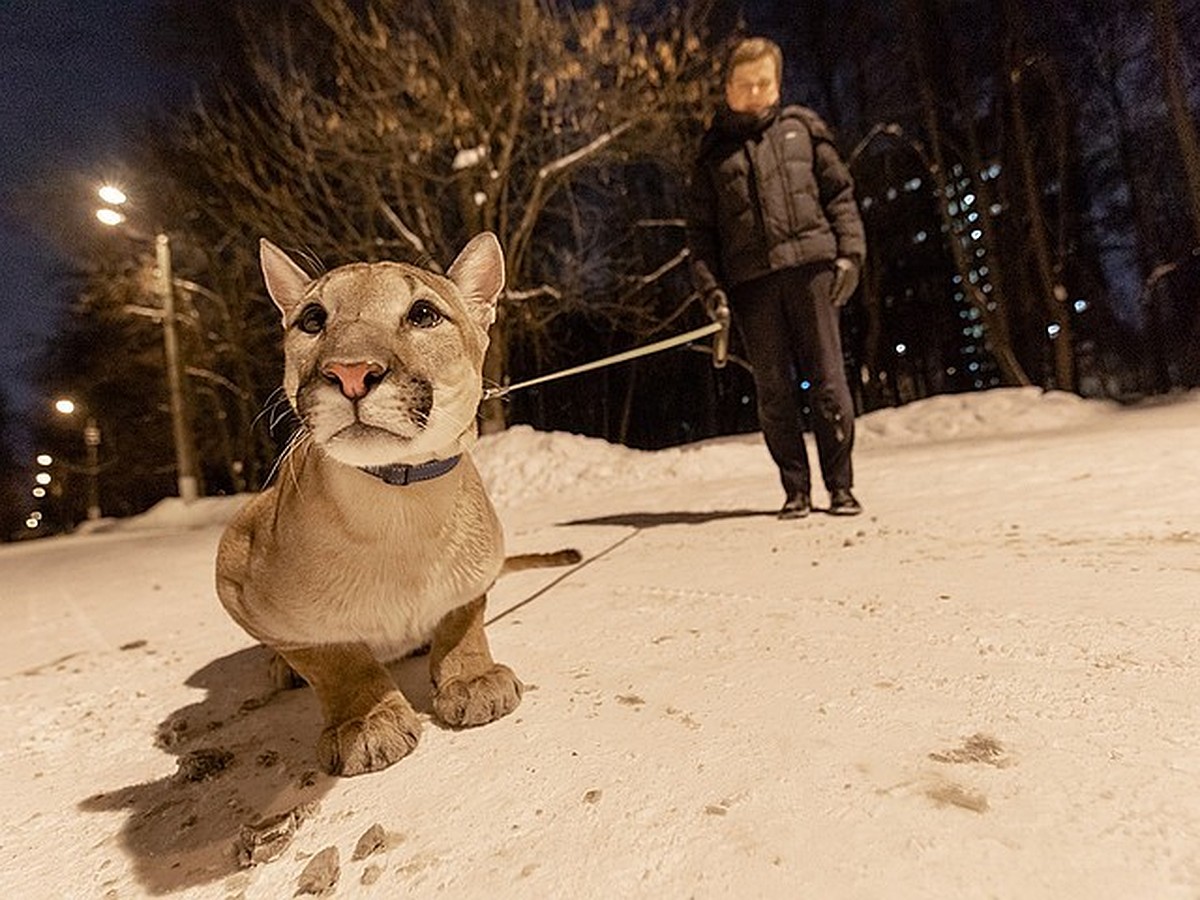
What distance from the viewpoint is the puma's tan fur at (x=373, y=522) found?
1.39m

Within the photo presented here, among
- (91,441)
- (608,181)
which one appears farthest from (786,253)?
(91,441)

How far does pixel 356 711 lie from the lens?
1520 mm

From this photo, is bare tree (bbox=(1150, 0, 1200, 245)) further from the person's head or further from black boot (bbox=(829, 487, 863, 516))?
black boot (bbox=(829, 487, 863, 516))

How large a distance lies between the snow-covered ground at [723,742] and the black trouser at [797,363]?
2.73 feet

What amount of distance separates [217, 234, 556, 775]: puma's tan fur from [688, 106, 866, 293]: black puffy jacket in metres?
2.51

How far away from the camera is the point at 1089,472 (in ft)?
13.0

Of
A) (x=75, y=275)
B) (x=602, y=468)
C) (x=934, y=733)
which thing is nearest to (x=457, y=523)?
(x=934, y=733)

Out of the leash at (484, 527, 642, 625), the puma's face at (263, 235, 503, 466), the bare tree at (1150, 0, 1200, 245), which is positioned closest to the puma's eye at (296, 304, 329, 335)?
the puma's face at (263, 235, 503, 466)

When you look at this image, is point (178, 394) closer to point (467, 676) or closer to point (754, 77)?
point (754, 77)

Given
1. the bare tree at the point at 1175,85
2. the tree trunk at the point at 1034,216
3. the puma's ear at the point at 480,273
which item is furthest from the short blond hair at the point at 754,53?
the tree trunk at the point at 1034,216

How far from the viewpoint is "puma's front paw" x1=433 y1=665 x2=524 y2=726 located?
5.08 ft

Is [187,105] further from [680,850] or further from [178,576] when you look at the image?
[680,850]

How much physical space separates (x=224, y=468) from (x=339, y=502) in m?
22.5

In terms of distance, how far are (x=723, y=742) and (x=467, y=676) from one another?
61 centimetres
